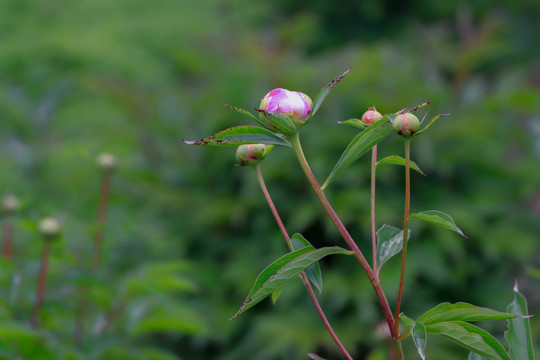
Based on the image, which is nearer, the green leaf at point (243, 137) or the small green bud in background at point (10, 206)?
the green leaf at point (243, 137)

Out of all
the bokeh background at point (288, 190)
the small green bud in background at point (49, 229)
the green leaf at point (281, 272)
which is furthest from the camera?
the bokeh background at point (288, 190)

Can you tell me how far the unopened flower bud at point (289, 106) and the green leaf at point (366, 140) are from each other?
A: 30 mm

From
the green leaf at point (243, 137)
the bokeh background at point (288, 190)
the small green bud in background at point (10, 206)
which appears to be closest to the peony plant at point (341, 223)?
the green leaf at point (243, 137)

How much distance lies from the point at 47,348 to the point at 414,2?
272 centimetres

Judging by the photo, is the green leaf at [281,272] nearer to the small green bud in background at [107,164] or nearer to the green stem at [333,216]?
the green stem at [333,216]

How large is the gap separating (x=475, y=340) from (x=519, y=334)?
0.28ft

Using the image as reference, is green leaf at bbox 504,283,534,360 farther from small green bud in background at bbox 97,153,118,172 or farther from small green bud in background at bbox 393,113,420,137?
small green bud in background at bbox 97,153,118,172

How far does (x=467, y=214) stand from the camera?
1355 mm

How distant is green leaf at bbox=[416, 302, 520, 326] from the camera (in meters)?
0.29

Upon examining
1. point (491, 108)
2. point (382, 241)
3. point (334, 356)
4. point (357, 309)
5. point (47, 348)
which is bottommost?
point (334, 356)

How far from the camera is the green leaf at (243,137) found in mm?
288

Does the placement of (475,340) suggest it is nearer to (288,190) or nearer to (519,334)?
(519,334)

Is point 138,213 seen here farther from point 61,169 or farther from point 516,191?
point 516,191

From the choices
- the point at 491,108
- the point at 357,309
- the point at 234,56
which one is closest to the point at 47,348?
the point at 357,309
